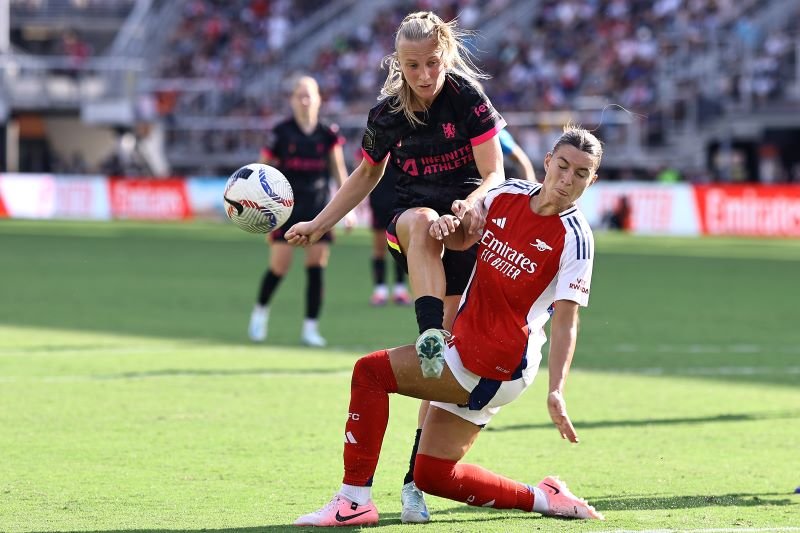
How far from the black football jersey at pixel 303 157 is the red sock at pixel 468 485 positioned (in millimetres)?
7090

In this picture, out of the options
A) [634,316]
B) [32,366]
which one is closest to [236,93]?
[634,316]

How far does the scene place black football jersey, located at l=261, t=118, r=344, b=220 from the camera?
1304 cm

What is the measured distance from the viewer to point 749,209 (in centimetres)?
3281

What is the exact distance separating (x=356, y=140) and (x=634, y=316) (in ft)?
79.0

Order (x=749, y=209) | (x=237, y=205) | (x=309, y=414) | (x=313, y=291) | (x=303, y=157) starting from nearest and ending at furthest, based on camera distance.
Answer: (x=237, y=205) → (x=309, y=414) → (x=313, y=291) → (x=303, y=157) → (x=749, y=209)

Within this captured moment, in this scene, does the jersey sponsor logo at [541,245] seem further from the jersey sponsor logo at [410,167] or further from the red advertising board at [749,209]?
the red advertising board at [749,209]

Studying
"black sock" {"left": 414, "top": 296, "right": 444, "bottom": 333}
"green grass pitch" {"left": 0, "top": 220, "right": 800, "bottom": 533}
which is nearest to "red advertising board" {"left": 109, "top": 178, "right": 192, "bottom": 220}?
"green grass pitch" {"left": 0, "top": 220, "right": 800, "bottom": 533}

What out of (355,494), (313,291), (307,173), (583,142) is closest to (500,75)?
(307,173)

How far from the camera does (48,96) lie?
46906 mm

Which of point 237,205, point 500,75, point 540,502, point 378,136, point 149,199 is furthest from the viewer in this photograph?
point 500,75

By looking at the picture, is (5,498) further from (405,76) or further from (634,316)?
(634,316)

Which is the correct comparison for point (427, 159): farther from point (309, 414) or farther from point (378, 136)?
point (309, 414)

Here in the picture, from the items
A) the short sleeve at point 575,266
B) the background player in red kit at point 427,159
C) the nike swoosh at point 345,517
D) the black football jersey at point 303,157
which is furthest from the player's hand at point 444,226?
the black football jersey at point 303,157

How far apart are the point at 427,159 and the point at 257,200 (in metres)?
0.85
